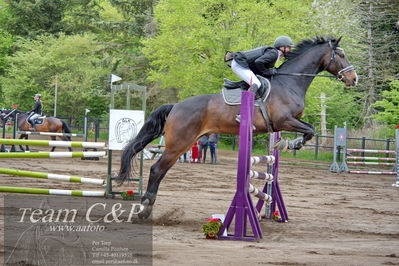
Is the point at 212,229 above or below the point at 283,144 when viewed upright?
below

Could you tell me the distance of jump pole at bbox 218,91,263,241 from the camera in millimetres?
6539

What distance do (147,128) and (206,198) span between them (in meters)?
2.96

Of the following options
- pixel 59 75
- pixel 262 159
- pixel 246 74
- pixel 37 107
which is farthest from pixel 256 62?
pixel 59 75

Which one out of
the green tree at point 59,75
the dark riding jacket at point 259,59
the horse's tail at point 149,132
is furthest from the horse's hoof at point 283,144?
the green tree at point 59,75

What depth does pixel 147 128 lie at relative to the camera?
8195 mm

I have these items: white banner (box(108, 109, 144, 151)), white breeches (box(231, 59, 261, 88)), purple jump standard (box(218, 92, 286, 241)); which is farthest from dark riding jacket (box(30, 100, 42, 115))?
purple jump standard (box(218, 92, 286, 241))

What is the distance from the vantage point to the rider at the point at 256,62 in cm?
771

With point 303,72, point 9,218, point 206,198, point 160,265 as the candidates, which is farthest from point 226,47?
point 160,265

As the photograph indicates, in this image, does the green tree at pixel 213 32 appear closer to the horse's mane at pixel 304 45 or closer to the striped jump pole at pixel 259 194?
the horse's mane at pixel 304 45

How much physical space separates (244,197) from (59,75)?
3677 cm

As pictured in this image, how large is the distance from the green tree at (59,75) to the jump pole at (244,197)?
3446cm

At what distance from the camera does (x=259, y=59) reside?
7.73 meters

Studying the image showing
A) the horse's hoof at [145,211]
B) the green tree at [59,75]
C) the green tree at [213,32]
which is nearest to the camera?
the horse's hoof at [145,211]

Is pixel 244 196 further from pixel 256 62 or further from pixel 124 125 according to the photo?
pixel 124 125
